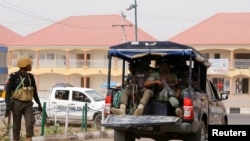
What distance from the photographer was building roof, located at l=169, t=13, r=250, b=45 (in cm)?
4972

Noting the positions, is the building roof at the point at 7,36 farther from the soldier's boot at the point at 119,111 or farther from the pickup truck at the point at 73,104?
the soldier's boot at the point at 119,111

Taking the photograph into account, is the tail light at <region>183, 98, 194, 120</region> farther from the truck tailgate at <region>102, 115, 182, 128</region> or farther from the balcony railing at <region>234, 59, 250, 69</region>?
the balcony railing at <region>234, 59, 250, 69</region>

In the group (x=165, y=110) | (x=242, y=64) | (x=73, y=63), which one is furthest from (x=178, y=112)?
(x=73, y=63)

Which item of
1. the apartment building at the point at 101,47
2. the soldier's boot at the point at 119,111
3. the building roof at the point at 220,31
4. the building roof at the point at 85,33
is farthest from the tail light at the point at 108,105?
the building roof at the point at 85,33

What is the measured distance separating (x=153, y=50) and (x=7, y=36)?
2224 inches

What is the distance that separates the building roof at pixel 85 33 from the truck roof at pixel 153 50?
4183 centimetres

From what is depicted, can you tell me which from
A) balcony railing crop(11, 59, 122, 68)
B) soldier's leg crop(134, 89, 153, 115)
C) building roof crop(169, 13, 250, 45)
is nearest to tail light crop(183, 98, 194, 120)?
soldier's leg crop(134, 89, 153, 115)

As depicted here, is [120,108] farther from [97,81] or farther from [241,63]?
[97,81]

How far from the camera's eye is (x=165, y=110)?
1019 cm

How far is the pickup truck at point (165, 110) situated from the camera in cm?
950

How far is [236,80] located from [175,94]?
43392mm

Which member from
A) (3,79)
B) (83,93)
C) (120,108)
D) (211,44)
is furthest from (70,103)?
(3,79)

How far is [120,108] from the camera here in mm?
10156

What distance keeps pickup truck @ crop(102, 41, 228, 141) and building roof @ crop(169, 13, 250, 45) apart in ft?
127
